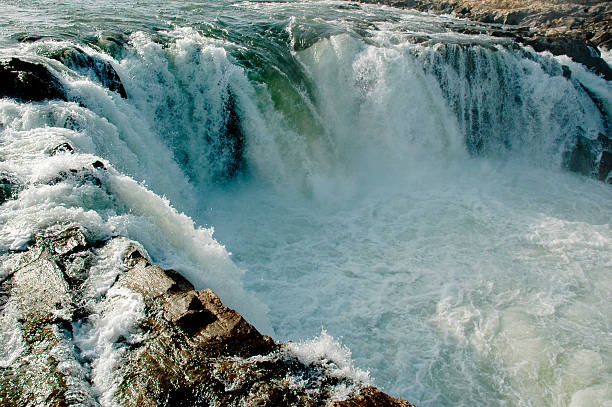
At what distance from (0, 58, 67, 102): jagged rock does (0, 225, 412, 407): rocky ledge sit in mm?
3183

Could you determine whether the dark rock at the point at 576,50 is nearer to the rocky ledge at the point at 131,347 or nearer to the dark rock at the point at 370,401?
the dark rock at the point at 370,401

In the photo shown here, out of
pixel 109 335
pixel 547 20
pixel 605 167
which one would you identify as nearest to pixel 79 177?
pixel 109 335

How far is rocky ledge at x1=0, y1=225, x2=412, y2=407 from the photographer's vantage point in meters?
2.60

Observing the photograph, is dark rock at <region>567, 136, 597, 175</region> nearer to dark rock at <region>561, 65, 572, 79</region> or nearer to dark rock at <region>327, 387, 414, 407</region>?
dark rock at <region>561, 65, 572, 79</region>

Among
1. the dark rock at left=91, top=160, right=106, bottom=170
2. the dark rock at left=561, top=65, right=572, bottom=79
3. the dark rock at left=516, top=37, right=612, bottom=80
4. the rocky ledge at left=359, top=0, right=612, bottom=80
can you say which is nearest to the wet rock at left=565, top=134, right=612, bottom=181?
the dark rock at left=561, top=65, right=572, bottom=79

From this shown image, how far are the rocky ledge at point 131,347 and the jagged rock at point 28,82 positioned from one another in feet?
10.4

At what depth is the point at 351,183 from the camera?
29.8 feet

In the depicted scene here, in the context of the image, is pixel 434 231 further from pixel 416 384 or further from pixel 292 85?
pixel 292 85

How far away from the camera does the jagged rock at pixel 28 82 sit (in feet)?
18.2

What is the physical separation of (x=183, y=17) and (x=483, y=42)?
31.5 feet

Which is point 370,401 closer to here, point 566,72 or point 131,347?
point 131,347

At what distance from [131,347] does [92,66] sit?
6.14m

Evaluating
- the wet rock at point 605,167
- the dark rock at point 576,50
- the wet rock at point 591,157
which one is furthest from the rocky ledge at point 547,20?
the wet rock at point 605,167

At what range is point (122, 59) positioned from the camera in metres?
7.95
